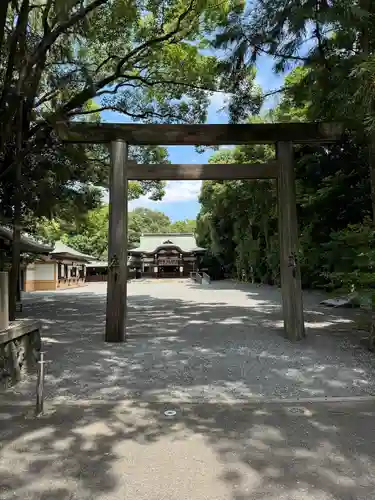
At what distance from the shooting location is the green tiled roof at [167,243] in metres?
41.1

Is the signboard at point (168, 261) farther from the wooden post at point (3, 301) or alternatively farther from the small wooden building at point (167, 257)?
the wooden post at point (3, 301)

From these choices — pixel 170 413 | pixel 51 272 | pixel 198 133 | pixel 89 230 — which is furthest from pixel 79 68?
pixel 89 230

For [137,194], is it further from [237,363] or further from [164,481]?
[164,481]

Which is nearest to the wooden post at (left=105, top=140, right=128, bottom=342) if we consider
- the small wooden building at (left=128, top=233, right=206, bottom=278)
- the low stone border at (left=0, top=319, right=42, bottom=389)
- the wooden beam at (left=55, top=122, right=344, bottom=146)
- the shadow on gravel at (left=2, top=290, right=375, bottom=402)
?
the wooden beam at (left=55, top=122, right=344, bottom=146)

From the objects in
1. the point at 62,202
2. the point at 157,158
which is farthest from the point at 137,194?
the point at 62,202

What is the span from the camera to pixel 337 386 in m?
4.64

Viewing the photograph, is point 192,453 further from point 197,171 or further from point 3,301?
point 197,171

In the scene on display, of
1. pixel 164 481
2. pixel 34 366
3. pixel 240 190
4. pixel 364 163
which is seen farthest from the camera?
pixel 240 190

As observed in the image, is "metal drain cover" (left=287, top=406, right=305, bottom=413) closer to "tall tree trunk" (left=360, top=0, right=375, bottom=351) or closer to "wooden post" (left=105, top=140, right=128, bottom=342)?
"tall tree trunk" (left=360, top=0, right=375, bottom=351)

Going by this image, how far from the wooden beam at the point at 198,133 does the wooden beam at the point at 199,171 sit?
0.43 m

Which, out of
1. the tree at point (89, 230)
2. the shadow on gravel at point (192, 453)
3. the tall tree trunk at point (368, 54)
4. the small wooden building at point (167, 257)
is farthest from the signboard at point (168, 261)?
the shadow on gravel at point (192, 453)

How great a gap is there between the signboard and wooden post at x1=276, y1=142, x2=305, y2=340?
3407cm

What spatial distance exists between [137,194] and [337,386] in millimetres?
11468

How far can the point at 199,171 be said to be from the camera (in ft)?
24.4
